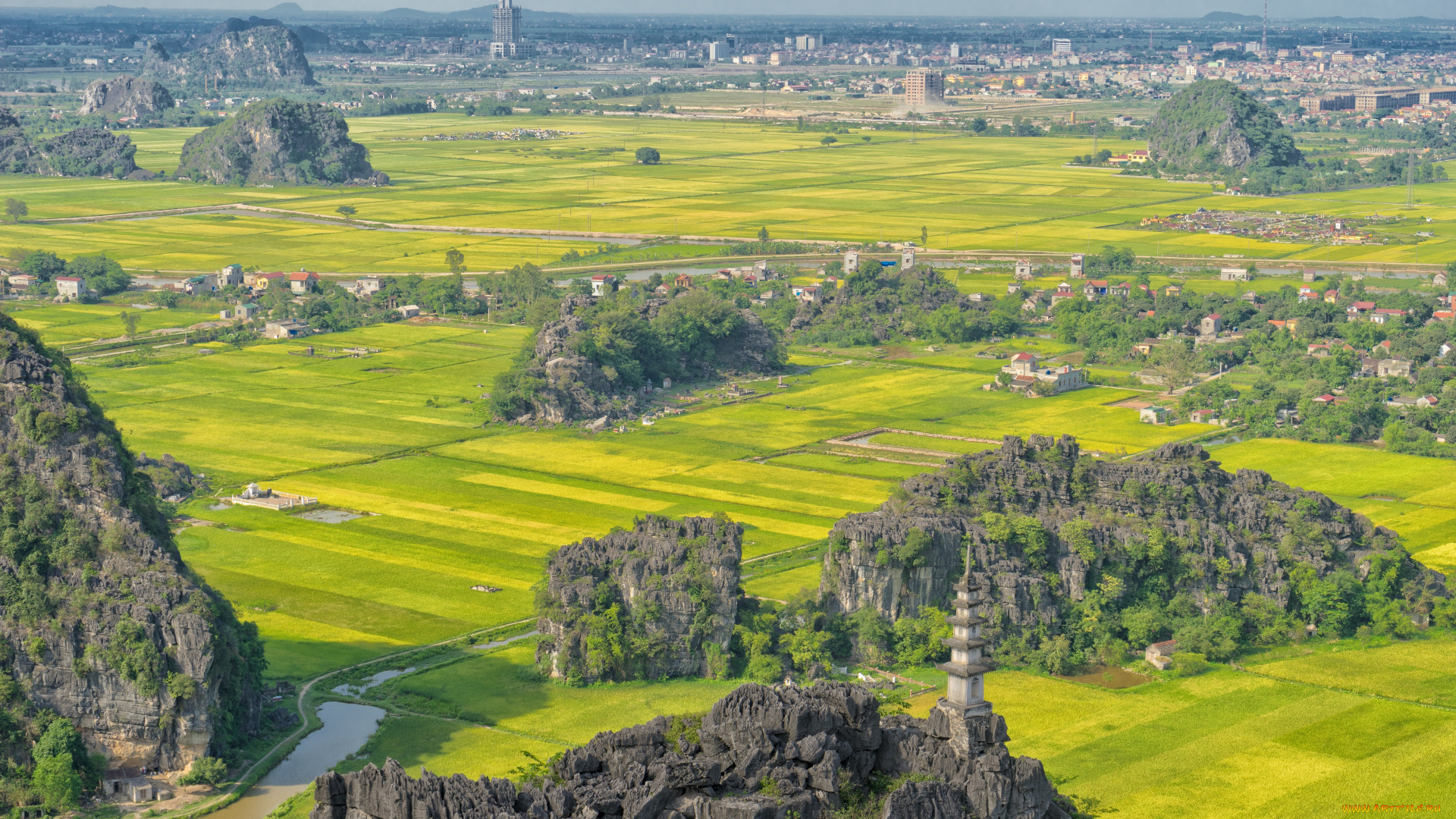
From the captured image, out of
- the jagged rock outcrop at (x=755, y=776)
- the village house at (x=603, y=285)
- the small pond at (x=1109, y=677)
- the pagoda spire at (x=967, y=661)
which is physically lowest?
the small pond at (x=1109, y=677)

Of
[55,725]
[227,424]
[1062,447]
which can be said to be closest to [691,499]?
[1062,447]

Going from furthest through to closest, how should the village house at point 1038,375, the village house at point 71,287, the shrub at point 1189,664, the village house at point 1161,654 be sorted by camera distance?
the village house at point 71,287 → the village house at point 1038,375 → the village house at point 1161,654 → the shrub at point 1189,664

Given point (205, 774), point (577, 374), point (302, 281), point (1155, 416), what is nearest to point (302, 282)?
point (302, 281)

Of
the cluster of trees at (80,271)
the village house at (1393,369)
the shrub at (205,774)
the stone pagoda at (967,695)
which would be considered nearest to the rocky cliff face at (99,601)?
the shrub at (205,774)

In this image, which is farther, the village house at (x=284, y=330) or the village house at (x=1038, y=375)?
the village house at (x=284, y=330)

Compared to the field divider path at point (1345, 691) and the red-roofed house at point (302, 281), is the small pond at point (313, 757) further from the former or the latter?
the red-roofed house at point (302, 281)

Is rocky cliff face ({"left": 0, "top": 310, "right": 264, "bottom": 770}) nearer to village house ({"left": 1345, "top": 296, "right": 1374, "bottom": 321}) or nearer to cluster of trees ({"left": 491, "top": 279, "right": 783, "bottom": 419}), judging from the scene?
cluster of trees ({"left": 491, "top": 279, "right": 783, "bottom": 419})

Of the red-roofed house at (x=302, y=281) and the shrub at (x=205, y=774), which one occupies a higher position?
the shrub at (x=205, y=774)
